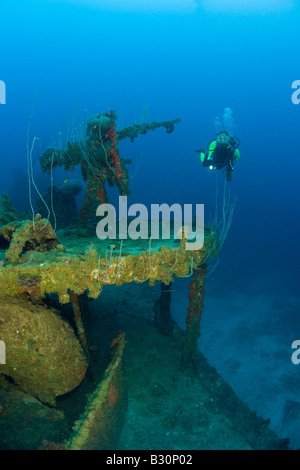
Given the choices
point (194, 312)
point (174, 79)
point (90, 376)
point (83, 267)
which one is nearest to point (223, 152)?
point (194, 312)

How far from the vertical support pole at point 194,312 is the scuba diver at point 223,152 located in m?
3.97

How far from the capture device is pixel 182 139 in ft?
341

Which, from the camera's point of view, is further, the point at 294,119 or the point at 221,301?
the point at 294,119

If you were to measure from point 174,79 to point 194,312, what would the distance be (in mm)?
123735

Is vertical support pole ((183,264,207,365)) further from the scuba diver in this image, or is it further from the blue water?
the blue water

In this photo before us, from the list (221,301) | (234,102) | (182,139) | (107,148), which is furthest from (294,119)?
(107,148)

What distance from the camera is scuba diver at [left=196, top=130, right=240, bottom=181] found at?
8.05 m

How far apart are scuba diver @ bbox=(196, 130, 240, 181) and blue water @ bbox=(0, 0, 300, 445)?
214ft

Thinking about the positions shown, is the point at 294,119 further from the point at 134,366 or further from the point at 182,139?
the point at 134,366

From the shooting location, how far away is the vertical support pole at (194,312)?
5.28 metres

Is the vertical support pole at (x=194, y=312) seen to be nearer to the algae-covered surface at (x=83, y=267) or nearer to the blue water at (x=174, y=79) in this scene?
the algae-covered surface at (x=83, y=267)

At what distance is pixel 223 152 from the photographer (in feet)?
26.9

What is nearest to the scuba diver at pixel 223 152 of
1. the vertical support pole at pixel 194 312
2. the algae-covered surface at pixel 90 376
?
the vertical support pole at pixel 194 312
